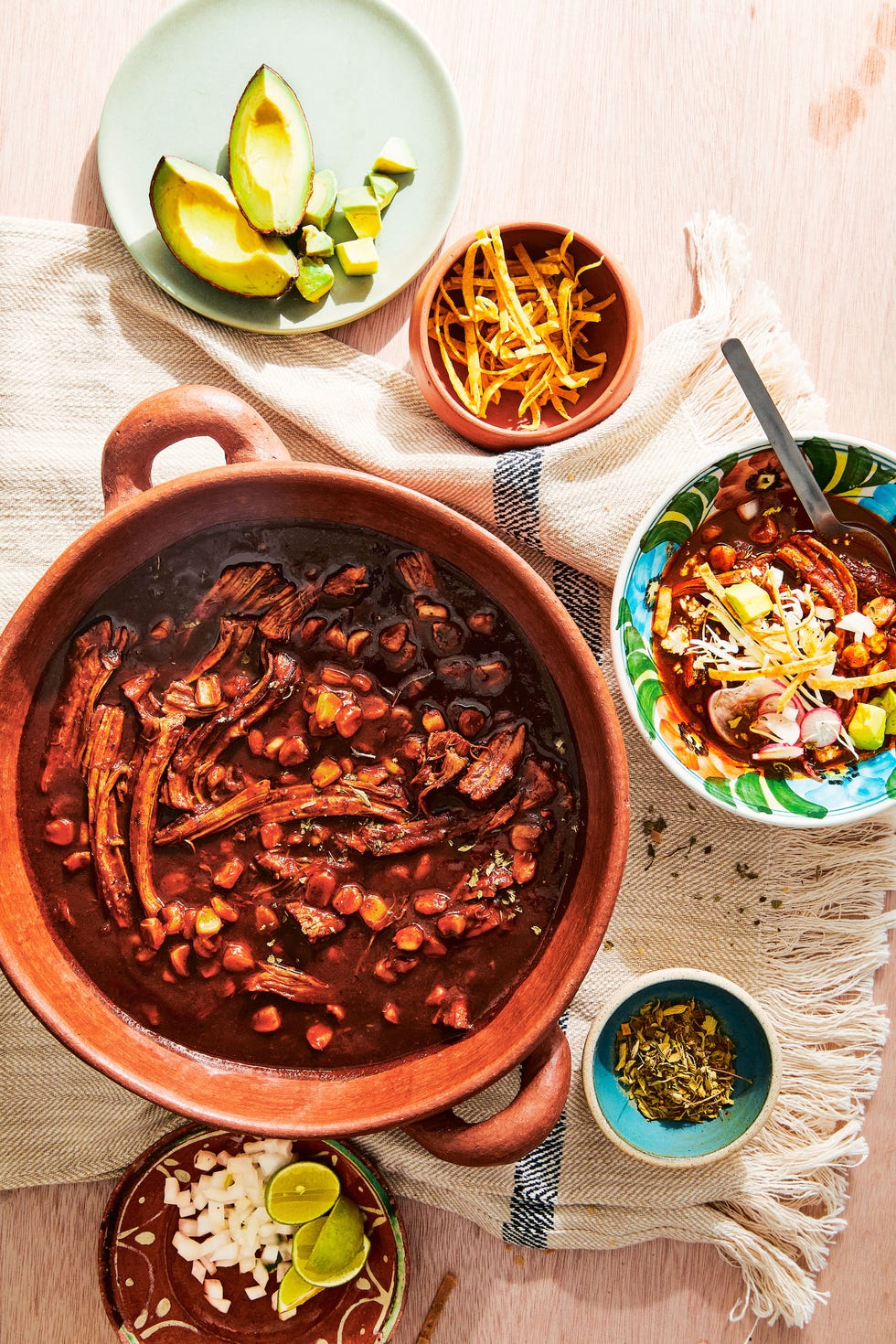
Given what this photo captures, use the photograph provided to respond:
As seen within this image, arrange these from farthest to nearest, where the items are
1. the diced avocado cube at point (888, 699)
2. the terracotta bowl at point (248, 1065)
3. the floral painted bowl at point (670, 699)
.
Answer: the diced avocado cube at point (888, 699)
the floral painted bowl at point (670, 699)
the terracotta bowl at point (248, 1065)

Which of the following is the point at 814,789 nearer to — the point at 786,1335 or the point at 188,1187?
the point at 786,1335

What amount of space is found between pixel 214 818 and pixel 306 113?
1560mm

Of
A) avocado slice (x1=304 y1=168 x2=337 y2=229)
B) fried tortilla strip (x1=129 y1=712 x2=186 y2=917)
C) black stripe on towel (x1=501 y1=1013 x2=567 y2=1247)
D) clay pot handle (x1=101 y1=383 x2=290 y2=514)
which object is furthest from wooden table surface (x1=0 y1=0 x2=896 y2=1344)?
fried tortilla strip (x1=129 y1=712 x2=186 y2=917)

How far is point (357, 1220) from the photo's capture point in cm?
204

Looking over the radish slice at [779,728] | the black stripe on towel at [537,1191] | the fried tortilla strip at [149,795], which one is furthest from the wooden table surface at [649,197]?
the fried tortilla strip at [149,795]

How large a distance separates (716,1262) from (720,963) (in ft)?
2.48

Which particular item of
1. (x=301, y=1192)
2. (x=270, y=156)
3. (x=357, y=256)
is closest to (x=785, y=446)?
(x=357, y=256)

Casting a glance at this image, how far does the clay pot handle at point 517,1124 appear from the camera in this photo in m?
1.65

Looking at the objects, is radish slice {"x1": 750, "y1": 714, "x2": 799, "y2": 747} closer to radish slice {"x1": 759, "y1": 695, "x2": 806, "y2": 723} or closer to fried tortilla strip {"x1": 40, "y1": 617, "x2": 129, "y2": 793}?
radish slice {"x1": 759, "y1": 695, "x2": 806, "y2": 723}

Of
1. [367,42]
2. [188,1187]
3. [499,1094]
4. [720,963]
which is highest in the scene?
[367,42]

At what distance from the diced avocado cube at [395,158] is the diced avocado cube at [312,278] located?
0.82 ft

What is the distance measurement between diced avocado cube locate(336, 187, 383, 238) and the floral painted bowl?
88 centimetres

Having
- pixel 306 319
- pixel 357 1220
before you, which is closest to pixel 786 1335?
pixel 357 1220

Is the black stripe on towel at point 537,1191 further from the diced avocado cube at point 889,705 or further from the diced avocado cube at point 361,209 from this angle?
the diced avocado cube at point 361,209
